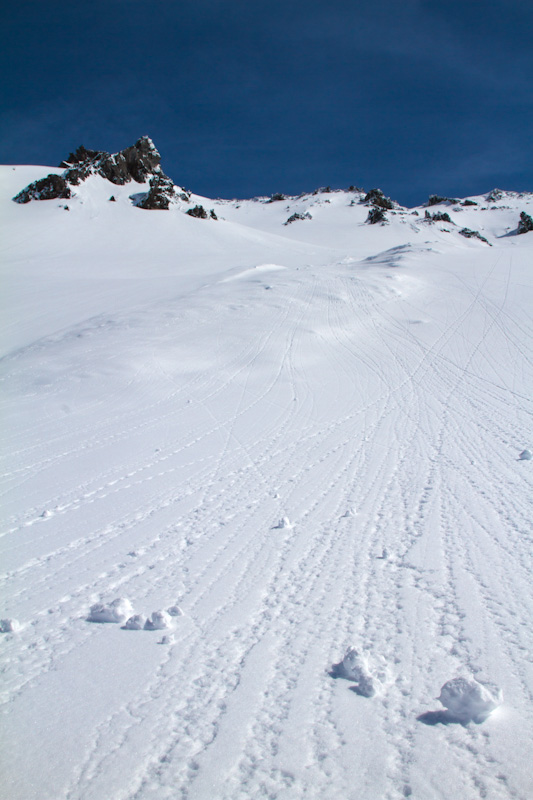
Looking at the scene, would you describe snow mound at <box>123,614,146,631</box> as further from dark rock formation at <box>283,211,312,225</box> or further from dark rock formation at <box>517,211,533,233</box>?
dark rock formation at <box>517,211,533,233</box>

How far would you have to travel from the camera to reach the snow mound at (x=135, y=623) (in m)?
2.48

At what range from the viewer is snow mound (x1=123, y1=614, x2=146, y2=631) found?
2.48 meters

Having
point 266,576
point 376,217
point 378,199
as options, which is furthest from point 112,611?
point 378,199

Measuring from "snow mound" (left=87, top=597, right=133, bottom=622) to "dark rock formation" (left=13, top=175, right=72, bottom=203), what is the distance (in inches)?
1755

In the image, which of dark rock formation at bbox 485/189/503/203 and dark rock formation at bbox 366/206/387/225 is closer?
dark rock formation at bbox 366/206/387/225

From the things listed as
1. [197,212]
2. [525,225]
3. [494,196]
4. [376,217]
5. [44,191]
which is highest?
[494,196]

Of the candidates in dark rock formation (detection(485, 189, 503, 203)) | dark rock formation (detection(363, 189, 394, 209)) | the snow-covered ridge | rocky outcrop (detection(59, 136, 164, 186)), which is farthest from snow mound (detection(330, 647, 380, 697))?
dark rock formation (detection(485, 189, 503, 203))

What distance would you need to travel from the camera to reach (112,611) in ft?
8.43

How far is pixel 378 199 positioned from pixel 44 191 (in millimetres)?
44487

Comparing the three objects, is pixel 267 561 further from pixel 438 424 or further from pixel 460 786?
pixel 438 424

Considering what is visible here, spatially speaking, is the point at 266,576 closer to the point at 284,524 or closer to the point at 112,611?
the point at 284,524

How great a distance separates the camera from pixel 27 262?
81.8 feet

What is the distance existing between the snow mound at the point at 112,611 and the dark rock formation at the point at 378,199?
222 ft

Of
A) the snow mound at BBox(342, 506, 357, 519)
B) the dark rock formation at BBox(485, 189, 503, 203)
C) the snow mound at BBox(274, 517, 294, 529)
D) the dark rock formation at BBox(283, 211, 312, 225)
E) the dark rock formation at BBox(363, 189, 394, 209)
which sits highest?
the dark rock formation at BBox(485, 189, 503, 203)
